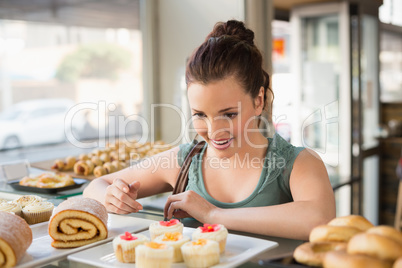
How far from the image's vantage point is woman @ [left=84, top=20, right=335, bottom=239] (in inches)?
53.8

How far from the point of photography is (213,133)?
1.45 metres

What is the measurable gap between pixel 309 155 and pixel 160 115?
2.16m

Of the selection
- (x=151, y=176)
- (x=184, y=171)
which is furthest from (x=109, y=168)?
(x=184, y=171)

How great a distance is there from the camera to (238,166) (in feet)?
5.50

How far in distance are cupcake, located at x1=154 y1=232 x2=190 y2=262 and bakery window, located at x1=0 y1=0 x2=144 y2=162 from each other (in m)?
2.36

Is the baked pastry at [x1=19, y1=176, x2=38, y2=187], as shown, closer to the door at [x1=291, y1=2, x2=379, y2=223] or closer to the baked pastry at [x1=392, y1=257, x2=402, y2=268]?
the baked pastry at [x1=392, y1=257, x2=402, y2=268]

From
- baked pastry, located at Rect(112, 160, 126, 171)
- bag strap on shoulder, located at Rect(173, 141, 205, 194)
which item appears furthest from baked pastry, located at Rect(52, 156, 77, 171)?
bag strap on shoulder, located at Rect(173, 141, 205, 194)

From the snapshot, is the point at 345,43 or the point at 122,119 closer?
the point at 122,119

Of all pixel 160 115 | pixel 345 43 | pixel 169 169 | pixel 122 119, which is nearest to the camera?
pixel 169 169

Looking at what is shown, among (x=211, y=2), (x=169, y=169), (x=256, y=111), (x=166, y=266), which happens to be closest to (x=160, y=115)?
(x=211, y=2)

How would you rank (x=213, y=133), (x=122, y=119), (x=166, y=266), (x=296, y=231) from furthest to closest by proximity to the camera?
(x=122, y=119) → (x=213, y=133) → (x=296, y=231) → (x=166, y=266)

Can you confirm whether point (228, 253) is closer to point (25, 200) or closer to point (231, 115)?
point (231, 115)

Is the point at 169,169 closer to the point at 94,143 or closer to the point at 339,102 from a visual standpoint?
the point at 94,143

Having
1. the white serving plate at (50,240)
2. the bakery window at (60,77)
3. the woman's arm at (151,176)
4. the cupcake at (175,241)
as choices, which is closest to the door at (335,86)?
the bakery window at (60,77)
